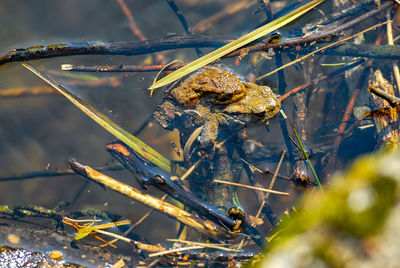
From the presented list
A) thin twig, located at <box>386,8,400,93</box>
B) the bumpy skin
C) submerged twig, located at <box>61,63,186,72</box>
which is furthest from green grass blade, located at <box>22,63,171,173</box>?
thin twig, located at <box>386,8,400,93</box>

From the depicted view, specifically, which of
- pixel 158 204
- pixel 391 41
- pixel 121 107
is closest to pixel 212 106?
pixel 121 107

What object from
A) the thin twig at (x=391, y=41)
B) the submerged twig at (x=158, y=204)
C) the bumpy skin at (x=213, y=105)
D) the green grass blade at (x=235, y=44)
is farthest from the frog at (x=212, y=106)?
the thin twig at (x=391, y=41)

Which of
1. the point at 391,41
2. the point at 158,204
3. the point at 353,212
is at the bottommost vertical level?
the point at 158,204

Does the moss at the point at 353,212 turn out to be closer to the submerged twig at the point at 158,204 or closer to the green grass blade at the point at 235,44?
the submerged twig at the point at 158,204

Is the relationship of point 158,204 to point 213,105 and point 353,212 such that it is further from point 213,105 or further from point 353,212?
point 353,212

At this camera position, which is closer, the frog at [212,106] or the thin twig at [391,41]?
the frog at [212,106]

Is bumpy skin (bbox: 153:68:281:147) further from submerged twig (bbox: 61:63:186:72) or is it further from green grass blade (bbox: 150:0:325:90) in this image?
submerged twig (bbox: 61:63:186:72)
